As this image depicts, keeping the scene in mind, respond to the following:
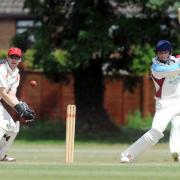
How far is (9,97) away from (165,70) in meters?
2.68

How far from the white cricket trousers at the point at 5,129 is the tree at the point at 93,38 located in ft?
31.0

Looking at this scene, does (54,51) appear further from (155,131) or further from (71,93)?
(155,131)

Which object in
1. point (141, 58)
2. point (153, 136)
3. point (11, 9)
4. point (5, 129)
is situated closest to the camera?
point (153, 136)

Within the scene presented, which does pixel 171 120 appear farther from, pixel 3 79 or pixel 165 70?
pixel 3 79

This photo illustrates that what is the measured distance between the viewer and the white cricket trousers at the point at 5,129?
15.0 m

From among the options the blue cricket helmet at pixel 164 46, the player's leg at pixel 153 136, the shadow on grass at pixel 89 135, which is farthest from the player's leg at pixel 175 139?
the shadow on grass at pixel 89 135

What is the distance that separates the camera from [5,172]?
12375 mm

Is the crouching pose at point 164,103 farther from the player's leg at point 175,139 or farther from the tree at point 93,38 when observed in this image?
the tree at point 93,38

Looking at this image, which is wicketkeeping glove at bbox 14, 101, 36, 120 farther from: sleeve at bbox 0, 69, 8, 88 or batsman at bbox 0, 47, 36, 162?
sleeve at bbox 0, 69, 8, 88

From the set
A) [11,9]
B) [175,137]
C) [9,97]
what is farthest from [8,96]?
[11,9]

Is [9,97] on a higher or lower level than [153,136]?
higher

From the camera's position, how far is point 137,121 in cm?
3250

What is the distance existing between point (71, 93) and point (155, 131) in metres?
19.3

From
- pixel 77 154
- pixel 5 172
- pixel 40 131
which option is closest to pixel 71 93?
pixel 40 131
